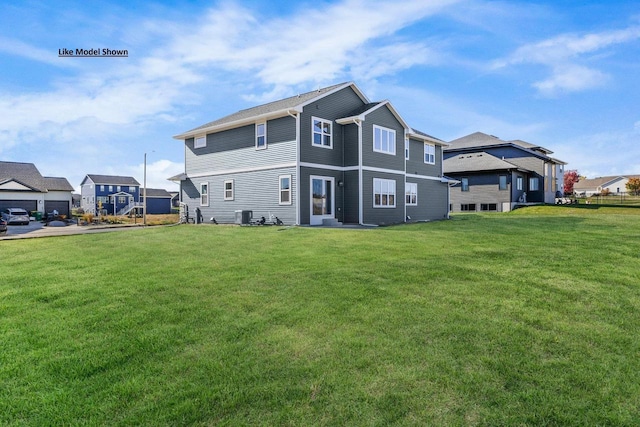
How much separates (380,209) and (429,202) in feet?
23.4

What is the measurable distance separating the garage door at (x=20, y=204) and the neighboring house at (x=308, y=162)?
2695 centimetres

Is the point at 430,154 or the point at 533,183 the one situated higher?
the point at 430,154

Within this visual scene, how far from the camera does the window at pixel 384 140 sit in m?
20.8

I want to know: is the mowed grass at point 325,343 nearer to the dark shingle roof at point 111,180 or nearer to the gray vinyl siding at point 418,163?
the gray vinyl siding at point 418,163

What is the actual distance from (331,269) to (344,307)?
2127 millimetres

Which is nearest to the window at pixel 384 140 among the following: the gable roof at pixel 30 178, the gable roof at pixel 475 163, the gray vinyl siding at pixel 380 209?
the gray vinyl siding at pixel 380 209

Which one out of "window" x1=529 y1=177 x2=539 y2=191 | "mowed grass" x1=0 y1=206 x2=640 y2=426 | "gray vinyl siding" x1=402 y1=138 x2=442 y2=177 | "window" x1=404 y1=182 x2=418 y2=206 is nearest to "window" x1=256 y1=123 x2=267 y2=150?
"window" x1=404 y1=182 x2=418 y2=206

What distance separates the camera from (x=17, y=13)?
1177 cm

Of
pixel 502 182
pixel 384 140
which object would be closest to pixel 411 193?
pixel 384 140

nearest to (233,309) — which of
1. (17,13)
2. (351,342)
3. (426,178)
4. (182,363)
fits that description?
(182,363)

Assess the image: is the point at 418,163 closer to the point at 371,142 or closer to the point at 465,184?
the point at 371,142

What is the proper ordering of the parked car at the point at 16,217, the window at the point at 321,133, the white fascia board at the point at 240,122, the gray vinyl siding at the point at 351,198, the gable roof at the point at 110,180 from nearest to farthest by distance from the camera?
the white fascia board at the point at 240,122 < the window at the point at 321,133 < the gray vinyl siding at the point at 351,198 < the parked car at the point at 16,217 < the gable roof at the point at 110,180

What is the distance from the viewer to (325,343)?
13.2 feet

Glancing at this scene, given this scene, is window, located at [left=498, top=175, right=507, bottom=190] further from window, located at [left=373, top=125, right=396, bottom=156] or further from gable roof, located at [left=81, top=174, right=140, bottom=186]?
gable roof, located at [left=81, top=174, right=140, bottom=186]
